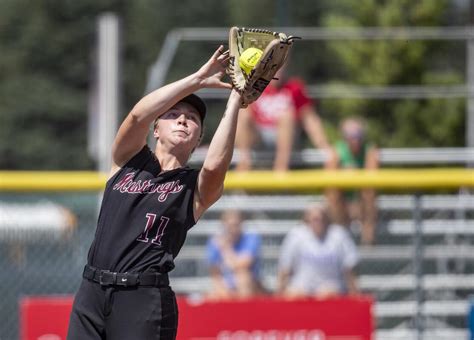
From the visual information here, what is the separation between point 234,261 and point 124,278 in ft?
11.1

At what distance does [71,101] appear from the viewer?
2827 centimetres

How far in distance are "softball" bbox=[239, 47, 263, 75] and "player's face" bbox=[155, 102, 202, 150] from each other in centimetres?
42

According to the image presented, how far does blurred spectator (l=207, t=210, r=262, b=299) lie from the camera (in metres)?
7.98

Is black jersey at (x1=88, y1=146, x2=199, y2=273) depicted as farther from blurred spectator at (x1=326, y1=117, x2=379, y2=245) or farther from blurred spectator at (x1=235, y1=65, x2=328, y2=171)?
blurred spectator at (x1=235, y1=65, x2=328, y2=171)

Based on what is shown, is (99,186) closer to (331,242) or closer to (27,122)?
(331,242)

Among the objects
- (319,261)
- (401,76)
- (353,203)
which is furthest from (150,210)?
(401,76)

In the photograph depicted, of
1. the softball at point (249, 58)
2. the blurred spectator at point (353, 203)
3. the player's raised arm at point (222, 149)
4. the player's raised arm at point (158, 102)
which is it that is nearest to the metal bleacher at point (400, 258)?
the blurred spectator at point (353, 203)

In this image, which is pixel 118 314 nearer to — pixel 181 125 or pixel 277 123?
pixel 181 125

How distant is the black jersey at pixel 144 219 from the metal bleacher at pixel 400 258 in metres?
3.41

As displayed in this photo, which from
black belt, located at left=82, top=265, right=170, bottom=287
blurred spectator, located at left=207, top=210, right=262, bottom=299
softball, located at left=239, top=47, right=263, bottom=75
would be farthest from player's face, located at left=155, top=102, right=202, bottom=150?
blurred spectator, located at left=207, top=210, right=262, bottom=299

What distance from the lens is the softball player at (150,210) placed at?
186 inches

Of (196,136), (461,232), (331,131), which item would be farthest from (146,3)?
(196,136)

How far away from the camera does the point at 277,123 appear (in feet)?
30.8

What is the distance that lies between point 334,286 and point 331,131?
849 centimetres
